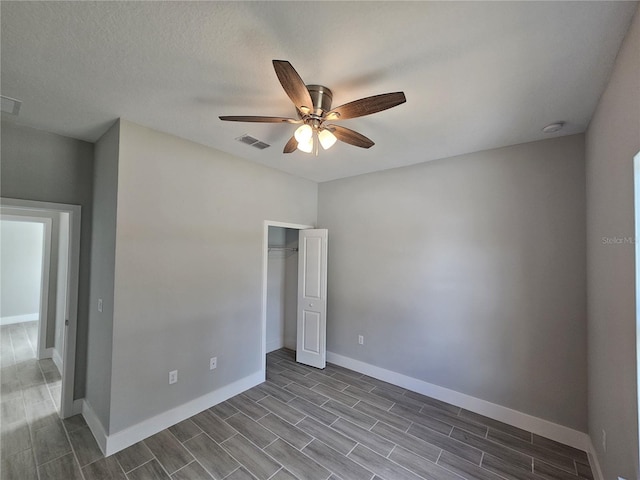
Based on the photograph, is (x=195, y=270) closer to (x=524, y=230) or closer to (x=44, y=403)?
(x=44, y=403)

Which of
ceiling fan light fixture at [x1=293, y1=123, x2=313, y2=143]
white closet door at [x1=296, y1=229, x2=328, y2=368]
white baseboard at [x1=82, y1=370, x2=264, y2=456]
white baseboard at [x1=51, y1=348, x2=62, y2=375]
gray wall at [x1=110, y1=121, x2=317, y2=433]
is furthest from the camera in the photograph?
white closet door at [x1=296, y1=229, x2=328, y2=368]

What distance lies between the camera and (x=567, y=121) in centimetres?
212

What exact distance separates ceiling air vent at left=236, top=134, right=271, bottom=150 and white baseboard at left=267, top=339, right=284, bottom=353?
10.3ft

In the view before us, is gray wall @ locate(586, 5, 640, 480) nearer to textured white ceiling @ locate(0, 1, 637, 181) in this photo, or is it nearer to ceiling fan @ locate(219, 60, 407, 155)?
textured white ceiling @ locate(0, 1, 637, 181)

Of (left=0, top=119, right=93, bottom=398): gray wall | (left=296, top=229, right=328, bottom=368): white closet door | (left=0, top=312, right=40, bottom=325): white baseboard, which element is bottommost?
(left=0, top=312, right=40, bottom=325): white baseboard

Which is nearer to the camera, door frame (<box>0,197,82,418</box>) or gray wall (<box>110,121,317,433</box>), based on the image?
gray wall (<box>110,121,317,433</box>)

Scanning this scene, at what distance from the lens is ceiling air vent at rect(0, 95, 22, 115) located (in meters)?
1.91

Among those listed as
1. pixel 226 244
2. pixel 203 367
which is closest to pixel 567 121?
pixel 226 244

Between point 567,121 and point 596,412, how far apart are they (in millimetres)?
2271

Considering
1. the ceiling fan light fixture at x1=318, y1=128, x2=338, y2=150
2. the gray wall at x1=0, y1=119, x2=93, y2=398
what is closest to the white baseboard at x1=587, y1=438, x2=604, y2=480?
the ceiling fan light fixture at x1=318, y1=128, x2=338, y2=150

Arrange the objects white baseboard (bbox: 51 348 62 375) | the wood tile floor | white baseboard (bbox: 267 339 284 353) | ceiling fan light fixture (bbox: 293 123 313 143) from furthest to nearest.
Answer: white baseboard (bbox: 267 339 284 353) → white baseboard (bbox: 51 348 62 375) → the wood tile floor → ceiling fan light fixture (bbox: 293 123 313 143)

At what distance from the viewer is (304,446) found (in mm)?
2232

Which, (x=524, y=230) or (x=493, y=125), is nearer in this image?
(x=493, y=125)

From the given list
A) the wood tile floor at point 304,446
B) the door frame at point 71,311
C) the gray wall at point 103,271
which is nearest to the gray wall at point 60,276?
the wood tile floor at point 304,446
